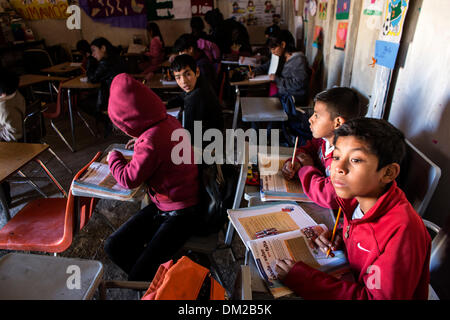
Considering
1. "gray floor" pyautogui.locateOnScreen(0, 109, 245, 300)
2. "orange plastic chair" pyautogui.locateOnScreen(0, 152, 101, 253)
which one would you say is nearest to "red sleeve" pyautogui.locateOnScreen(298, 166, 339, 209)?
"gray floor" pyautogui.locateOnScreen(0, 109, 245, 300)

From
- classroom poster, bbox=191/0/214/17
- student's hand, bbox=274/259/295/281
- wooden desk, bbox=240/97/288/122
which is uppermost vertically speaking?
classroom poster, bbox=191/0/214/17

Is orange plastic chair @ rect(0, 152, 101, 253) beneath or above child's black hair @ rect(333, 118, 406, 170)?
beneath

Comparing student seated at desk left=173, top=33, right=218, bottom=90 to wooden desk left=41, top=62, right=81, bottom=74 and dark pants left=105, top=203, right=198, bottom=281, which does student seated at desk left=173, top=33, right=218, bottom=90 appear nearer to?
dark pants left=105, top=203, right=198, bottom=281

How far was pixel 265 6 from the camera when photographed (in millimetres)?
6219

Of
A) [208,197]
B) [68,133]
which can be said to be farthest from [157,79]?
[208,197]

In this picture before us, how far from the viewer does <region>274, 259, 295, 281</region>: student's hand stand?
81cm

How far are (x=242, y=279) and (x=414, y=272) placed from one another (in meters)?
0.44

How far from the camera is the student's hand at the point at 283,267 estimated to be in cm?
81

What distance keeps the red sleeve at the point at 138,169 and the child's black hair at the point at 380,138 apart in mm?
841

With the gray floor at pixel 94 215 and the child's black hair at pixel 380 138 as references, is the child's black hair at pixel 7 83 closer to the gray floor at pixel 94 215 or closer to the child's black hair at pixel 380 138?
the gray floor at pixel 94 215

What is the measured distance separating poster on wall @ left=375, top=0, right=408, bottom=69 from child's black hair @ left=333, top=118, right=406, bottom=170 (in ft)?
3.40

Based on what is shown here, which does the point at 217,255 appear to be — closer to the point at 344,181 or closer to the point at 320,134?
the point at 320,134

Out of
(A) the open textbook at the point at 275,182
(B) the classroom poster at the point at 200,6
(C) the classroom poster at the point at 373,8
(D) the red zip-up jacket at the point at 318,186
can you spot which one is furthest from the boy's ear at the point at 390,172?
(B) the classroom poster at the point at 200,6

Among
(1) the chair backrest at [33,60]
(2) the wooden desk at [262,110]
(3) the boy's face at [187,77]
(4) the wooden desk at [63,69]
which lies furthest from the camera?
(1) the chair backrest at [33,60]
